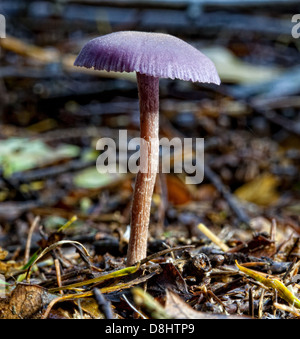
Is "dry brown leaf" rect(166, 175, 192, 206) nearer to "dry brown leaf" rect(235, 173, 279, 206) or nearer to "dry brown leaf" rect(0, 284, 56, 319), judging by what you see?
"dry brown leaf" rect(235, 173, 279, 206)

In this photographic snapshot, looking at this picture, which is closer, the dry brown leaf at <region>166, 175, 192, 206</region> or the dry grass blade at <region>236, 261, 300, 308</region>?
the dry grass blade at <region>236, 261, 300, 308</region>

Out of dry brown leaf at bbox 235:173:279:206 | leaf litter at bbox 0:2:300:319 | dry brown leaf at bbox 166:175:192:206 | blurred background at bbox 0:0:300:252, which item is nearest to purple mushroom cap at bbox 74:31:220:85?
leaf litter at bbox 0:2:300:319

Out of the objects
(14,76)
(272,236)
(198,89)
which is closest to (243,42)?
(198,89)

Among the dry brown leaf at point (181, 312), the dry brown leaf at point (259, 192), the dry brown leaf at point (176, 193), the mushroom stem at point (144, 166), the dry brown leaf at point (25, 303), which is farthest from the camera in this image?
the dry brown leaf at point (259, 192)

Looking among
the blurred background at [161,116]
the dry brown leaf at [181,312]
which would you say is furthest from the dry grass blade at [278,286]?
the blurred background at [161,116]

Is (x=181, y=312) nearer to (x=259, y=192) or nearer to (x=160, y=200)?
(x=160, y=200)

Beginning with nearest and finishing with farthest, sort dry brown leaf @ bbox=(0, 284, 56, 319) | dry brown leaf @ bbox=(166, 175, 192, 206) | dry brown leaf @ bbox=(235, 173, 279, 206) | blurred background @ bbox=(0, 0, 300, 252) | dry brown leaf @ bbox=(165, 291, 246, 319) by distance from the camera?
dry brown leaf @ bbox=(165, 291, 246, 319)
dry brown leaf @ bbox=(0, 284, 56, 319)
blurred background @ bbox=(0, 0, 300, 252)
dry brown leaf @ bbox=(166, 175, 192, 206)
dry brown leaf @ bbox=(235, 173, 279, 206)

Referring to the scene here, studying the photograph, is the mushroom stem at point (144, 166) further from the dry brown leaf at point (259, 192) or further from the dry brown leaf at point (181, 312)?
the dry brown leaf at point (259, 192)
